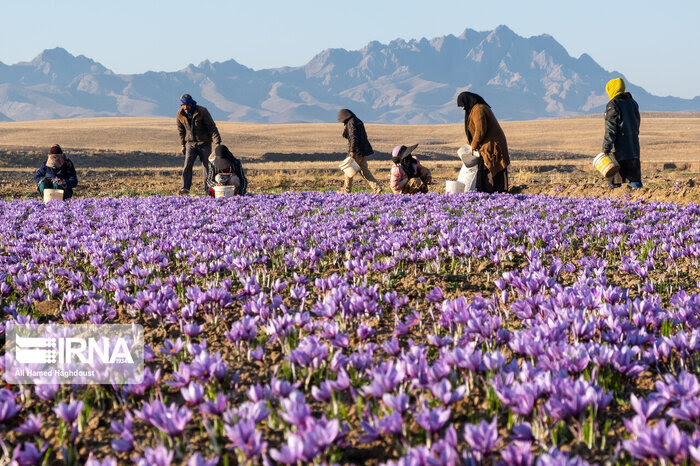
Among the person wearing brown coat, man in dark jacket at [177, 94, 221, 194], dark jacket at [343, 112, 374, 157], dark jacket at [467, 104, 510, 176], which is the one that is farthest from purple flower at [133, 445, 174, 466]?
dark jacket at [343, 112, 374, 157]

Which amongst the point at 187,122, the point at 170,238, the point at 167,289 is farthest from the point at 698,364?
the point at 187,122

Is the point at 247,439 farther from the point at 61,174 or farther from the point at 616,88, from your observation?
the point at 616,88

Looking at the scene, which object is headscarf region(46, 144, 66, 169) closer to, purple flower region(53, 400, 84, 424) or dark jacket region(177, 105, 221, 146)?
dark jacket region(177, 105, 221, 146)

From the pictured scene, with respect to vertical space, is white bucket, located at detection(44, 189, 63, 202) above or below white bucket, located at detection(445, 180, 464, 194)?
above

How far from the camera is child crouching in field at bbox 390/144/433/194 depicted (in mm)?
15727

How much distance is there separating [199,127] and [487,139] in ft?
24.7

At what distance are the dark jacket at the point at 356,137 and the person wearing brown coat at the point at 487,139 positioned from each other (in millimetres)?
3110

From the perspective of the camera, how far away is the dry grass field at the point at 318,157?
74.0ft

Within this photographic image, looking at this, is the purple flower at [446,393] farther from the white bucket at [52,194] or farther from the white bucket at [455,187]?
the white bucket at [52,194]

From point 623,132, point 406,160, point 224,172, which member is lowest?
point 224,172

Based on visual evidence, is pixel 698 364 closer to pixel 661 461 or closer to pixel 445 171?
pixel 661 461

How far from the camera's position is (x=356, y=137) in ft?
56.5

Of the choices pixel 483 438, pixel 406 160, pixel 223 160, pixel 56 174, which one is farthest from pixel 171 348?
pixel 56 174

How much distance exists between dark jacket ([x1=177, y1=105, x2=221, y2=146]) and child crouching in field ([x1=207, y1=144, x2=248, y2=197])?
71cm
